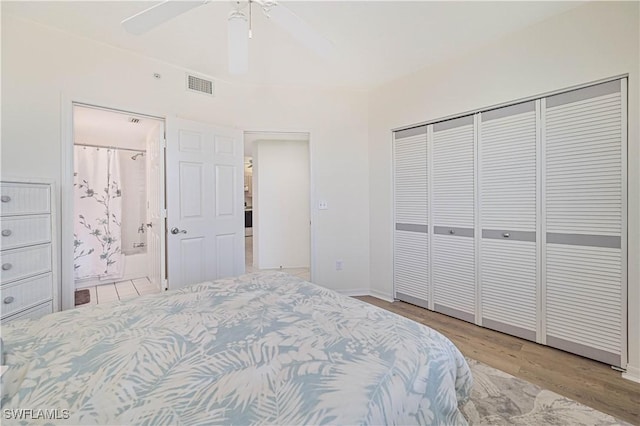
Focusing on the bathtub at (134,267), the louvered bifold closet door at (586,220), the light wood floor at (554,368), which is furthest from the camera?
the bathtub at (134,267)

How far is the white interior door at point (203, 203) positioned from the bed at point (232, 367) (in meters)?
1.46

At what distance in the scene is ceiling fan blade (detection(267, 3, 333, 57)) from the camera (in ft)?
4.80

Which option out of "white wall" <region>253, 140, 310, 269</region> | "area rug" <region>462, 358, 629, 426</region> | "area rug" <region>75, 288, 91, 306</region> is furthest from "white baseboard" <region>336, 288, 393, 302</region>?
"area rug" <region>75, 288, 91, 306</region>

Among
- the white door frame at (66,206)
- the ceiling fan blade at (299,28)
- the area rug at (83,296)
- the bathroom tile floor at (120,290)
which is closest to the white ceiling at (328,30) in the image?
the ceiling fan blade at (299,28)

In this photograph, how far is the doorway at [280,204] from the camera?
192 inches

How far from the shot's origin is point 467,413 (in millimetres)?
1526

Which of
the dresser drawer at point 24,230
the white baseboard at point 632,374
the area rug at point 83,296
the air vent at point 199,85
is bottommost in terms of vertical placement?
the white baseboard at point 632,374

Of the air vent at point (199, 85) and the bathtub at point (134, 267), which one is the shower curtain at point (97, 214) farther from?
the air vent at point (199, 85)

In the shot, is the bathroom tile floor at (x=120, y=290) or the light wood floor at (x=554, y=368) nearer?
the light wood floor at (x=554, y=368)

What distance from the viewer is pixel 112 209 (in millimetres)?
4020

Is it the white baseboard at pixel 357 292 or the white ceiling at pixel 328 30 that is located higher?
the white ceiling at pixel 328 30

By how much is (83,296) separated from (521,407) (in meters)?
→ 4.37

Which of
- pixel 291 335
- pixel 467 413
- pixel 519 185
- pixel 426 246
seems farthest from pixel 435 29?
pixel 467 413

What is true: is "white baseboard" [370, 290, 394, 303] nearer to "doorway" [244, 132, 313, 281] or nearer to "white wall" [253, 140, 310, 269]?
"doorway" [244, 132, 313, 281]
